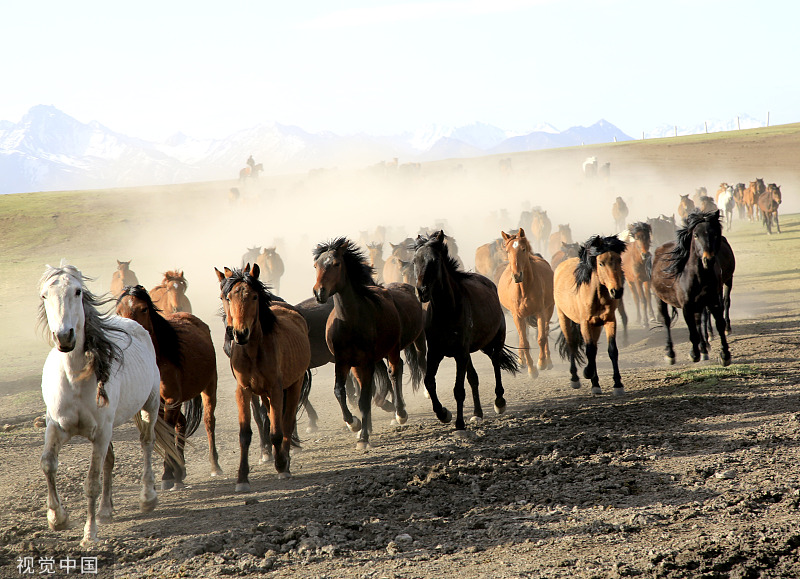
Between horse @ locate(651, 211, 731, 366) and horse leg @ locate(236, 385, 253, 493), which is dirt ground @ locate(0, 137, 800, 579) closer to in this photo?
horse leg @ locate(236, 385, 253, 493)

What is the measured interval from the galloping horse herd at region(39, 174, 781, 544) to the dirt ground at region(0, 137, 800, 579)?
16.8 inches

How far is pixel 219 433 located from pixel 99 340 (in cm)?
496

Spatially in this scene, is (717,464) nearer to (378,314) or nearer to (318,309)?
(378,314)

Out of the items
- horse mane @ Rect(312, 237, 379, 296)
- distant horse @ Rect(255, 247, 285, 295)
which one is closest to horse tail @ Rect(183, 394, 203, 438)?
horse mane @ Rect(312, 237, 379, 296)

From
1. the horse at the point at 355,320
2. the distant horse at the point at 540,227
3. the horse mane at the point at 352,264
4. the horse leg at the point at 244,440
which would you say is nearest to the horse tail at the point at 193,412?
the horse leg at the point at 244,440

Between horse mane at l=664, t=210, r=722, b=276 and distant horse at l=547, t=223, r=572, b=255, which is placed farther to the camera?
distant horse at l=547, t=223, r=572, b=255

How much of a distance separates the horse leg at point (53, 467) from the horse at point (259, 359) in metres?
1.64

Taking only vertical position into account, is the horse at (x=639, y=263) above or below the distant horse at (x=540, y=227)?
below

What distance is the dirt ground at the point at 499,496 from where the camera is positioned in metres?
5.07

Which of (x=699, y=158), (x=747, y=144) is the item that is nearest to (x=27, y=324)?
(x=699, y=158)

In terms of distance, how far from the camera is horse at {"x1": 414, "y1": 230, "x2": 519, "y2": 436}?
354 inches

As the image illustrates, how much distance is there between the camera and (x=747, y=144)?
195 ft

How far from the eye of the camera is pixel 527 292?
12547 millimetres

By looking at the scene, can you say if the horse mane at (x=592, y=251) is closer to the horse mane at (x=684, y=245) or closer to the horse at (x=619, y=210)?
the horse mane at (x=684, y=245)
